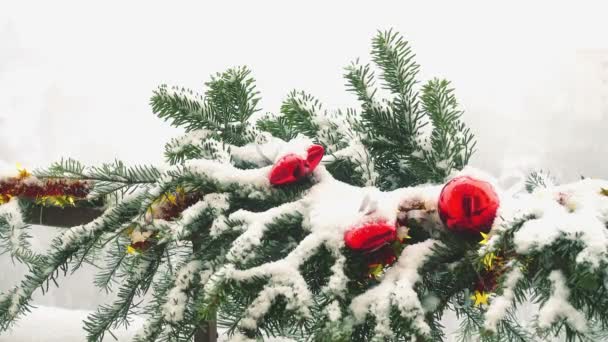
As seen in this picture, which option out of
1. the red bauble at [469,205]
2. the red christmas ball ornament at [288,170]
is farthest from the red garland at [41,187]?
the red bauble at [469,205]

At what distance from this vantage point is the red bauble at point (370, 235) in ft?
1.24

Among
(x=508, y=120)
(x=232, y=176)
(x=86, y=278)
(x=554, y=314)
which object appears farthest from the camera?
(x=86, y=278)

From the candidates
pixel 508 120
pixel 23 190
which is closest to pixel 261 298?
pixel 23 190

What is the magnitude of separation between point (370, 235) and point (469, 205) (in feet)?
0.23

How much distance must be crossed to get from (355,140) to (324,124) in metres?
0.05

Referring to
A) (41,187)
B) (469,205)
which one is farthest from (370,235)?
(41,187)

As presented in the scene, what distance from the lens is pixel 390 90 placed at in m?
0.53

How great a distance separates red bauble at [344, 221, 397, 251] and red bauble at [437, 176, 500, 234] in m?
0.04

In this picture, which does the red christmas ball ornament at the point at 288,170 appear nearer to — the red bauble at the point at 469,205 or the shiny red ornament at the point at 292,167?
the shiny red ornament at the point at 292,167

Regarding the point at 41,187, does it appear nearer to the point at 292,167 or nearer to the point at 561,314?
the point at 292,167

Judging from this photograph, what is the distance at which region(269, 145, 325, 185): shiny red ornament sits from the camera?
0.46m

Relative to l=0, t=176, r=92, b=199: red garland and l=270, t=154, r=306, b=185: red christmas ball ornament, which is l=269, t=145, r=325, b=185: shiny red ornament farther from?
l=0, t=176, r=92, b=199: red garland

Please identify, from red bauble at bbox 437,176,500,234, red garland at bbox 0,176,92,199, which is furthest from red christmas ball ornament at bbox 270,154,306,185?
red garland at bbox 0,176,92,199

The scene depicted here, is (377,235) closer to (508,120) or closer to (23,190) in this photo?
(23,190)
